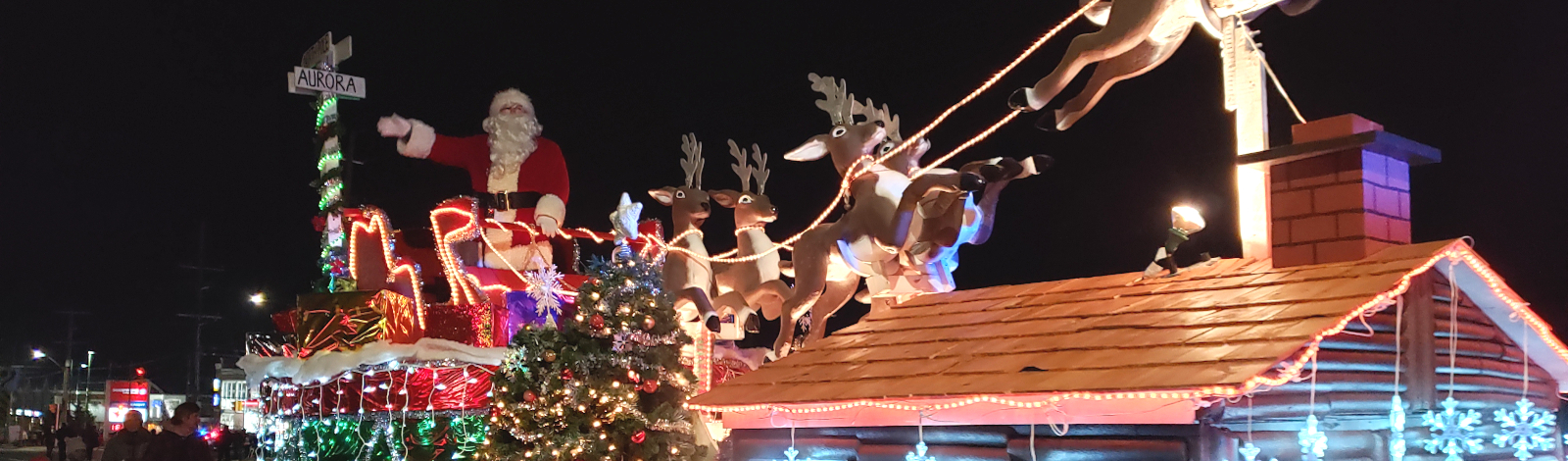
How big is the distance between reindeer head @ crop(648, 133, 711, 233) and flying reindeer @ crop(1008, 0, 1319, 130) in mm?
6023

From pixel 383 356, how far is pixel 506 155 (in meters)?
3.68

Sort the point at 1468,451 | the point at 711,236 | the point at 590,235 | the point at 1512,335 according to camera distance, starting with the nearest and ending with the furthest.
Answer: the point at 1468,451, the point at 1512,335, the point at 590,235, the point at 711,236

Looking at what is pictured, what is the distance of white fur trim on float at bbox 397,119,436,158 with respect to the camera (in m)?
14.7

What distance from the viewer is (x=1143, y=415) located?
17.9 ft

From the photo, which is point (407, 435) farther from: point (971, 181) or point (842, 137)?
point (971, 181)

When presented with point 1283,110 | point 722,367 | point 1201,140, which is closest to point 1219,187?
point 1201,140

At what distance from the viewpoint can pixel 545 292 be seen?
11977mm

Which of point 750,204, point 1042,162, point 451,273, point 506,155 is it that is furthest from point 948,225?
point 506,155

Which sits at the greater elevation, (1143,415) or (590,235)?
(590,235)

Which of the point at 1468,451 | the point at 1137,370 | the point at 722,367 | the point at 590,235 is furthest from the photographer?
the point at 590,235

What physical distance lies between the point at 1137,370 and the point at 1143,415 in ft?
0.89

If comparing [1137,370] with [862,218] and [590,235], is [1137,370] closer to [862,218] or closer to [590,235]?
[862,218]

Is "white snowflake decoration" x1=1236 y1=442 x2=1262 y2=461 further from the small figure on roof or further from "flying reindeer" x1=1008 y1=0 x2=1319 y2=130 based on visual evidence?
"flying reindeer" x1=1008 y1=0 x2=1319 y2=130

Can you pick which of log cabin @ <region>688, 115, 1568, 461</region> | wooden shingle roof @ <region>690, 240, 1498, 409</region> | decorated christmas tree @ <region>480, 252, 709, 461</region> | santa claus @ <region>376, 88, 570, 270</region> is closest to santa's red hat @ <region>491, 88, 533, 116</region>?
santa claus @ <region>376, 88, 570, 270</region>
